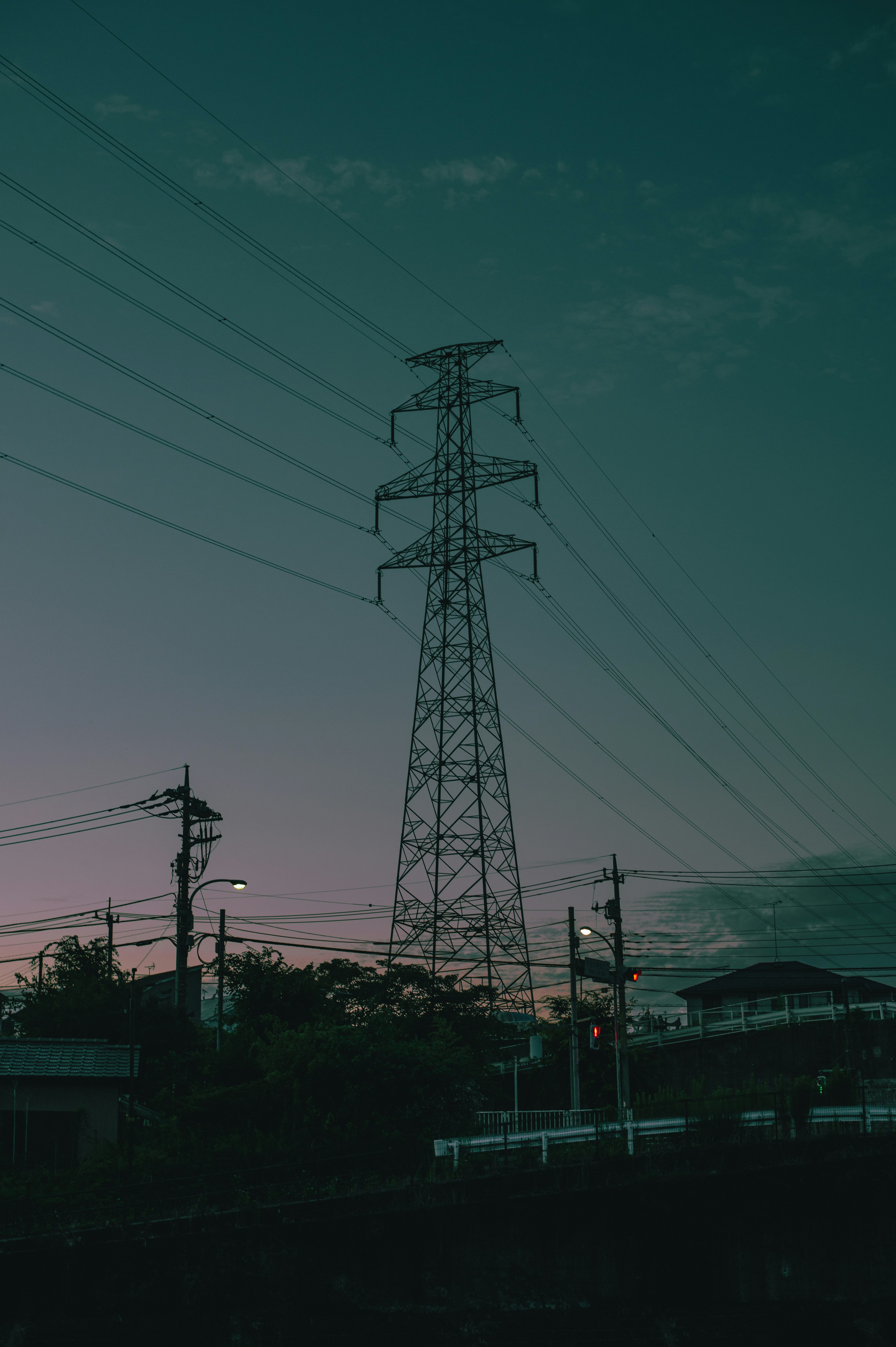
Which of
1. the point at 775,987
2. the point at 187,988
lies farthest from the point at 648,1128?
the point at 187,988

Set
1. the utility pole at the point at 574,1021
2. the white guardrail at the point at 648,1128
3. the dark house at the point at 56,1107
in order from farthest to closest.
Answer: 1. the utility pole at the point at 574,1021
2. the dark house at the point at 56,1107
3. the white guardrail at the point at 648,1128

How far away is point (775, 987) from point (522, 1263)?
4649cm

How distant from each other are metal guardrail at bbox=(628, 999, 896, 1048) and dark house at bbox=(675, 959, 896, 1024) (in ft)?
46.1

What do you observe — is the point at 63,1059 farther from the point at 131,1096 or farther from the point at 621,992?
the point at 621,992

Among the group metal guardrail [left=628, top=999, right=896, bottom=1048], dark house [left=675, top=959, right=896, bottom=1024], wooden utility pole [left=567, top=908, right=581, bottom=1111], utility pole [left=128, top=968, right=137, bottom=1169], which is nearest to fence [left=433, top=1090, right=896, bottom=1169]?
utility pole [left=128, top=968, right=137, bottom=1169]

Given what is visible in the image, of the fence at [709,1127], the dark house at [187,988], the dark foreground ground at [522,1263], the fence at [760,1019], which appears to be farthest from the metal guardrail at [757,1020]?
the dark house at [187,988]

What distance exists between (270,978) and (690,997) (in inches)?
1462

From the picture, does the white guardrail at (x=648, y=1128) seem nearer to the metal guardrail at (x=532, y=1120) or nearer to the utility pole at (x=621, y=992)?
the metal guardrail at (x=532, y=1120)

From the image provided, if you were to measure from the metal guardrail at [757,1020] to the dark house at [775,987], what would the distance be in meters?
14.0

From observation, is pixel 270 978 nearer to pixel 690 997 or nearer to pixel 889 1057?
pixel 889 1057

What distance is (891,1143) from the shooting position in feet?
73.7

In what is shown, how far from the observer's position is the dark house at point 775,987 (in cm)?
6494

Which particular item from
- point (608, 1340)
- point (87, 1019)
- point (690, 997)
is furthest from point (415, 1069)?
point (690, 997)

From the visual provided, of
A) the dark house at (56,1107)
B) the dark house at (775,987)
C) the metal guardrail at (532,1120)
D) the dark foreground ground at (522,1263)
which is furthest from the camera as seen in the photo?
the dark house at (775,987)
